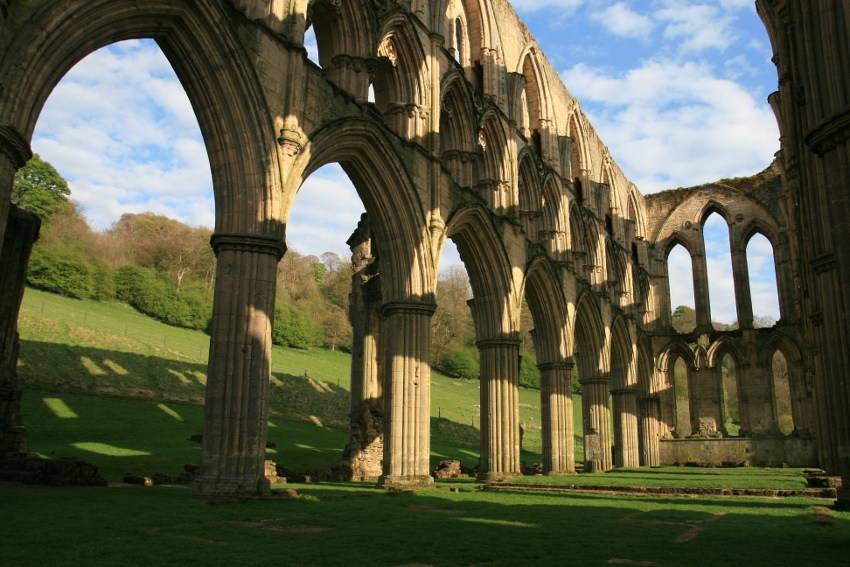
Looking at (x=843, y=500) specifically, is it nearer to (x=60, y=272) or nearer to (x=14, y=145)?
(x=14, y=145)

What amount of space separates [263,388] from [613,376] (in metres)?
22.3

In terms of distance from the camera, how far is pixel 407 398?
15.1 meters

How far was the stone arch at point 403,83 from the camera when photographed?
53.8ft

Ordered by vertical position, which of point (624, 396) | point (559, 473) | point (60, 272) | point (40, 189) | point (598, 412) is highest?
point (40, 189)

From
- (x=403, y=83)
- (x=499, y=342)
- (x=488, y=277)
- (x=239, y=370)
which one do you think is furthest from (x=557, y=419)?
(x=239, y=370)

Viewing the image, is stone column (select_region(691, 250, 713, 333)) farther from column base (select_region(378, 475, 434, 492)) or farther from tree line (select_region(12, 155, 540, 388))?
column base (select_region(378, 475, 434, 492))

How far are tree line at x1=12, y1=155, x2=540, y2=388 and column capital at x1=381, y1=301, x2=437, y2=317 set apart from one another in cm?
2610

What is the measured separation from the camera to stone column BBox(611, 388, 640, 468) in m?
29.6

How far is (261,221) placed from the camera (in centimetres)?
1156

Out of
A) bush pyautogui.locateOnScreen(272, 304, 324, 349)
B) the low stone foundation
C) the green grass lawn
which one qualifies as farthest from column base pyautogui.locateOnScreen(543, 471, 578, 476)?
bush pyautogui.locateOnScreen(272, 304, 324, 349)

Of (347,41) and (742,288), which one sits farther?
(742,288)

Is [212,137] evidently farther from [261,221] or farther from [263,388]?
[263,388]

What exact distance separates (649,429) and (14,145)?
95.4 ft

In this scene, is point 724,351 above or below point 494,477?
above
